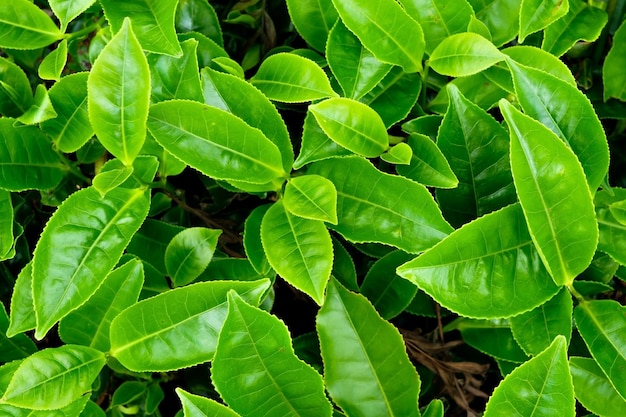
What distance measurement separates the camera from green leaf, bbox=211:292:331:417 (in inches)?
29.8

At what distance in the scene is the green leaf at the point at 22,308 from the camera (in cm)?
91

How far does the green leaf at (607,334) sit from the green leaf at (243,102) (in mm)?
494

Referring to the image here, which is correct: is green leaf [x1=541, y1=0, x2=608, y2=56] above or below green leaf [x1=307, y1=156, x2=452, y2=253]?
above

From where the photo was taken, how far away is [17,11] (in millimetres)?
1010

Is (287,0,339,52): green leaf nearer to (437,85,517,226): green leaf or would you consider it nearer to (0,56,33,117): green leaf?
(437,85,517,226): green leaf

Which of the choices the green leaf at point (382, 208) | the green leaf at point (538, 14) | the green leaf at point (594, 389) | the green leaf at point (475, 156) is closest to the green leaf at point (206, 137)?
the green leaf at point (382, 208)

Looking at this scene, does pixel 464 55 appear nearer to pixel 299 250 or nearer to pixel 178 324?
pixel 299 250

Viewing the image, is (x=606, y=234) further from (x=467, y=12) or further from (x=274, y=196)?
(x=274, y=196)

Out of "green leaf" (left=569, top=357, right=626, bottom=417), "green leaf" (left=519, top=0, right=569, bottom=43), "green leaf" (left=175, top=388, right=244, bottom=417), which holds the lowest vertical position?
"green leaf" (left=569, top=357, right=626, bottom=417)

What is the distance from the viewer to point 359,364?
881 millimetres

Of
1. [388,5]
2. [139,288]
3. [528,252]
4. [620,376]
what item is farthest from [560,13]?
[139,288]

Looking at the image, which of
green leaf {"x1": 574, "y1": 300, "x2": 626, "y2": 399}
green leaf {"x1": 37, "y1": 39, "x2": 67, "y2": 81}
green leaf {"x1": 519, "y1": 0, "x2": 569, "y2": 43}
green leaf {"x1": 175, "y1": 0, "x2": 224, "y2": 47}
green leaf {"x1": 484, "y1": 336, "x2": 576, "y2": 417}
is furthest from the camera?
green leaf {"x1": 175, "y1": 0, "x2": 224, "y2": 47}

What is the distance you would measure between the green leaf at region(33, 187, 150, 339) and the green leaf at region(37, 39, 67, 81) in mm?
236

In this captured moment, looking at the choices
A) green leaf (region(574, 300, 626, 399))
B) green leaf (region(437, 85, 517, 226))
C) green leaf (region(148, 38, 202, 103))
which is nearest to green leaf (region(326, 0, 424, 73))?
green leaf (region(437, 85, 517, 226))
